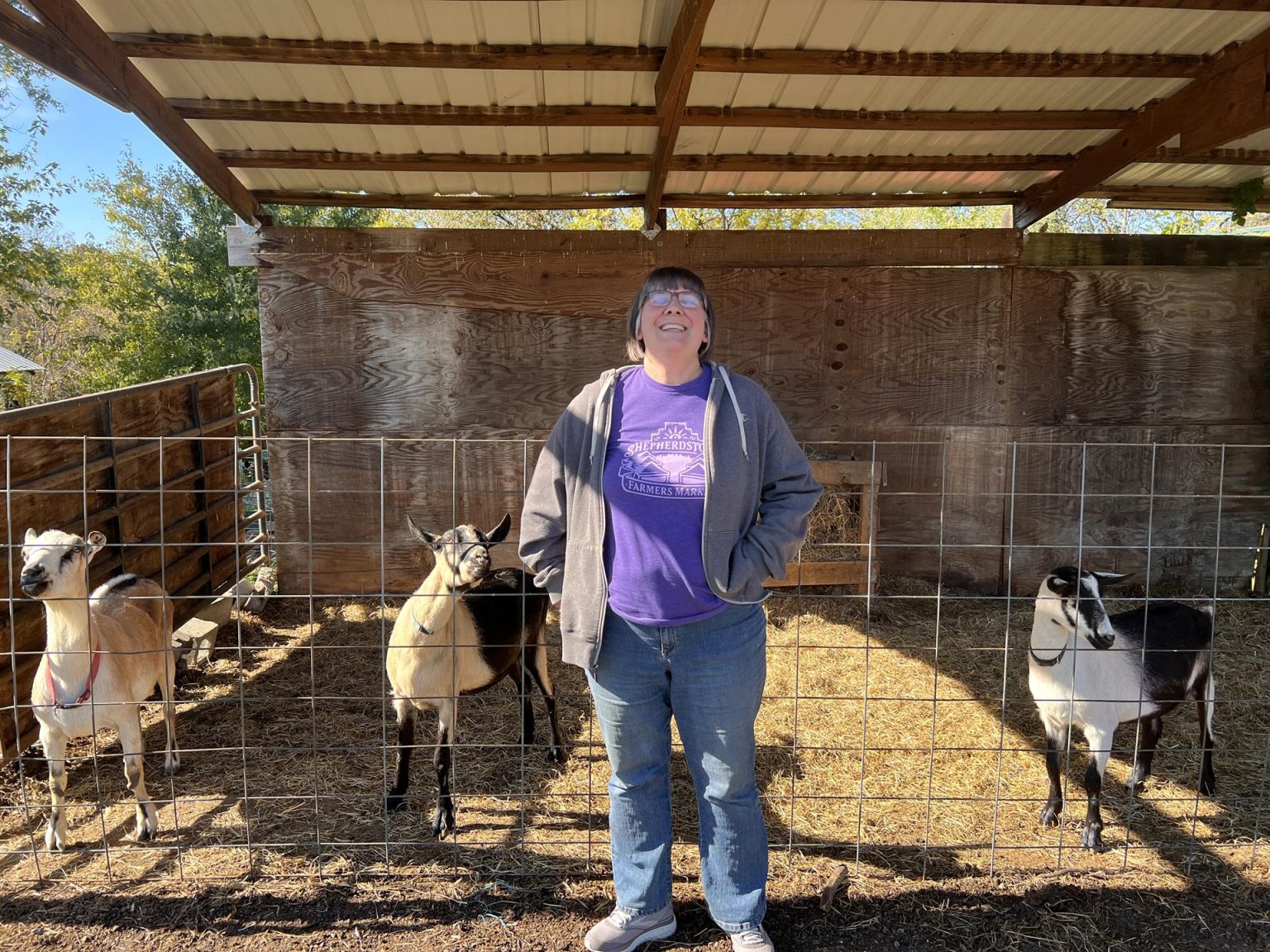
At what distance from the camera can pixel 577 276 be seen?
24.3ft

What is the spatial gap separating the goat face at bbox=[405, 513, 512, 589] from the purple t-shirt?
4.34 feet

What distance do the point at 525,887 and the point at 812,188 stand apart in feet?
21.0

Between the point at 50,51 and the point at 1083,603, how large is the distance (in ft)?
19.4

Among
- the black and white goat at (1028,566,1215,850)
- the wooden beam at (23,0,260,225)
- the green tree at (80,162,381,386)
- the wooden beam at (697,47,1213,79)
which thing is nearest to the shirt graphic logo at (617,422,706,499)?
the black and white goat at (1028,566,1215,850)

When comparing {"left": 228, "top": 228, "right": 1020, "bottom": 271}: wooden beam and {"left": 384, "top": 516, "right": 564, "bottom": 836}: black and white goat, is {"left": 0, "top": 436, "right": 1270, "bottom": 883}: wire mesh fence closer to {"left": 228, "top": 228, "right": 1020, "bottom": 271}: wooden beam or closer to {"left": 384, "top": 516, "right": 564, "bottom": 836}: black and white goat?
{"left": 384, "top": 516, "right": 564, "bottom": 836}: black and white goat

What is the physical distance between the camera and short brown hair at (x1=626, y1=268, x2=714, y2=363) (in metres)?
2.54

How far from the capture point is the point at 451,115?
5785 millimetres

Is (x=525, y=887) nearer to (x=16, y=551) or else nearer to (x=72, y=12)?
(x=16, y=551)

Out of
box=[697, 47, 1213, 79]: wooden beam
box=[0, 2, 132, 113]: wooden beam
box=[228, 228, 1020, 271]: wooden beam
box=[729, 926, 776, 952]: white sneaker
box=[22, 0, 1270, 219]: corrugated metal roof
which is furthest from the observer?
box=[228, 228, 1020, 271]: wooden beam

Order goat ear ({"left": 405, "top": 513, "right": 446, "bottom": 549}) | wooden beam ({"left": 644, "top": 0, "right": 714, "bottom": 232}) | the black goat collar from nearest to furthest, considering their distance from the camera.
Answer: the black goat collar, goat ear ({"left": 405, "top": 513, "right": 446, "bottom": 549}), wooden beam ({"left": 644, "top": 0, "right": 714, "bottom": 232})

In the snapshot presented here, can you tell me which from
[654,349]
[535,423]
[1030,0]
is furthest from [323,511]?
[1030,0]

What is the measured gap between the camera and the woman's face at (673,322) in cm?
253

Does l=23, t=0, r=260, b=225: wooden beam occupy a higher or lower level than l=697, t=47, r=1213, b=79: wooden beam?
lower

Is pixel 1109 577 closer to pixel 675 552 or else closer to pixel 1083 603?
pixel 1083 603
